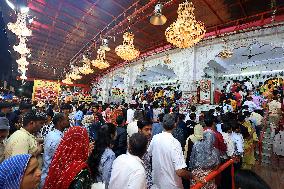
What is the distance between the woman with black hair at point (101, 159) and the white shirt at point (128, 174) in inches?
14.4

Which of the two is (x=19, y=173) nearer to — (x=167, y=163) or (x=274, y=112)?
(x=167, y=163)

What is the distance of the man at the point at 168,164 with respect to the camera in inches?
104

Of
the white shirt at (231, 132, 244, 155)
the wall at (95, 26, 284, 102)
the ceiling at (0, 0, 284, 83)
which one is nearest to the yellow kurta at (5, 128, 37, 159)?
the white shirt at (231, 132, 244, 155)

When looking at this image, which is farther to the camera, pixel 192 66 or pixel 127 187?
pixel 192 66

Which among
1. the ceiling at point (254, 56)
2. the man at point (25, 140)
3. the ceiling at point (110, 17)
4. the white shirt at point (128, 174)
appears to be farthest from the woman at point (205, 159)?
the ceiling at point (254, 56)

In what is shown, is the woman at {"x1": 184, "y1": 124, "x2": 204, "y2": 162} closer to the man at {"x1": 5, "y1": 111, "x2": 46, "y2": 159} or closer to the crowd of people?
the crowd of people

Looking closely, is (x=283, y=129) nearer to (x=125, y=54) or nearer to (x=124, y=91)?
(x=125, y=54)

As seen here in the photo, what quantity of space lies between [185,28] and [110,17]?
5207mm

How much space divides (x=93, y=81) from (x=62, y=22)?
55.5 feet

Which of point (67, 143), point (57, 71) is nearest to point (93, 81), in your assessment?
point (57, 71)

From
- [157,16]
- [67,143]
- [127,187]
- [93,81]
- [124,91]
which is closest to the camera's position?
[127,187]

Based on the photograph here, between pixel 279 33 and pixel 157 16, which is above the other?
pixel 279 33

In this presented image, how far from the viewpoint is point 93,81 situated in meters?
27.0

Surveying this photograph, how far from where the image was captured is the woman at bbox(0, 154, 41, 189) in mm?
1335
